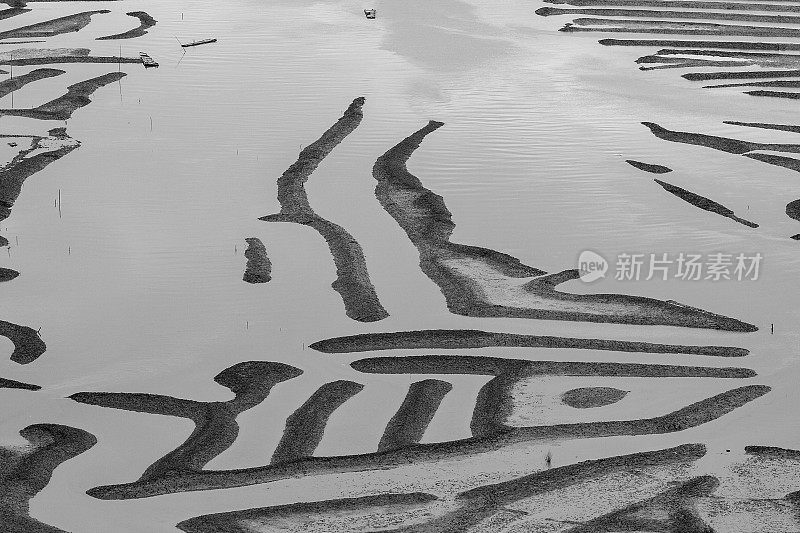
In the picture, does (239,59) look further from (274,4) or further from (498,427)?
(498,427)

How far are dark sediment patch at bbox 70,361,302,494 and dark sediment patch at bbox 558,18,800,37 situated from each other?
1571 centimetres

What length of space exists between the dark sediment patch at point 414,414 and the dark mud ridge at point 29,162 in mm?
6245

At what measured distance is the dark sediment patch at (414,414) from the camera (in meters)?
8.58

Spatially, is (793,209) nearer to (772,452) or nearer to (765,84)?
(772,452)

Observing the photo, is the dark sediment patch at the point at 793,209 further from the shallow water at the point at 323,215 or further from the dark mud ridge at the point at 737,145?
the dark mud ridge at the point at 737,145

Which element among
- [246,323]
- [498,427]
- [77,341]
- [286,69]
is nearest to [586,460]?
[498,427]

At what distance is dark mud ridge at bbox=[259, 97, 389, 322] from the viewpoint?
11180 mm

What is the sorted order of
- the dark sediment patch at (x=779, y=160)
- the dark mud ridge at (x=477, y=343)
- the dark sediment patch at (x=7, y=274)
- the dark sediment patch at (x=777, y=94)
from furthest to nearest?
the dark sediment patch at (x=777, y=94) → the dark sediment patch at (x=779, y=160) → the dark sediment patch at (x=7, y=274) → the dark mud ridge at (x=477, y=343)

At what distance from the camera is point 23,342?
10250mm

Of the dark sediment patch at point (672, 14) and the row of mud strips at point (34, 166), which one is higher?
the dark sediment patch at point (672, 14)

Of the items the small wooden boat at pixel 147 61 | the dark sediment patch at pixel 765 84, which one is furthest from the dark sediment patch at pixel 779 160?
the small wooden boat at pixel 147 61

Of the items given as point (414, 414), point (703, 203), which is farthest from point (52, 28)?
point (414, 414)

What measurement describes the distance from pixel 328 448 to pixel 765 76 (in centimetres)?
1468

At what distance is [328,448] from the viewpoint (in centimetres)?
847
